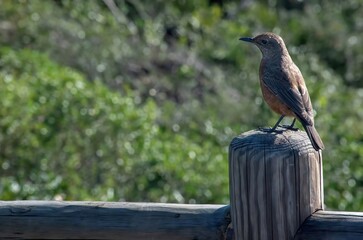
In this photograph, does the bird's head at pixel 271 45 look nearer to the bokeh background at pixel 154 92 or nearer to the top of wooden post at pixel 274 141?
the bokeh background at pixel 154 92

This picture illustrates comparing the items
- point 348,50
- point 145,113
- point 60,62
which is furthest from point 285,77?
point 348,50

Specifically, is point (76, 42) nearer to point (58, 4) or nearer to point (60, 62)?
point (60, 62)

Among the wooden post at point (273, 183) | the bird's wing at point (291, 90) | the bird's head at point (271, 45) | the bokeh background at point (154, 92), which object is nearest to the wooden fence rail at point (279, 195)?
the wooden post at point (273, 183)

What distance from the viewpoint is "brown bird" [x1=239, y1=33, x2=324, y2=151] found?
5077 mm

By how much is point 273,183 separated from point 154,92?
6.47 m

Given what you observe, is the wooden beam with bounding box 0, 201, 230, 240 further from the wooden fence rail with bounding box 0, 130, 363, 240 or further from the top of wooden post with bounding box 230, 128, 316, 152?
the top of wooden post with bounding box 230, 128, 316, 152

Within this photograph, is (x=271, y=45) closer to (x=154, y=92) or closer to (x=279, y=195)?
(x=279, y=195)

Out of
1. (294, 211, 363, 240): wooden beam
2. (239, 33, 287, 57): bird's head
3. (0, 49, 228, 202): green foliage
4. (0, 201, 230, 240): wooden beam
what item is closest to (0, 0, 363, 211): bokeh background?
(0, 49, 228, 202): green foliage

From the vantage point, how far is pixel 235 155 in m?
3.39

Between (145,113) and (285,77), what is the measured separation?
328cm

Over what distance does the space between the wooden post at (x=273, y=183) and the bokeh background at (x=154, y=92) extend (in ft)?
12.0

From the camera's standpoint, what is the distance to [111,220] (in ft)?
12.5

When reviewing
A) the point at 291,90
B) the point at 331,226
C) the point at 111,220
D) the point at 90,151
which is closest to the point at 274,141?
the point at 331,226

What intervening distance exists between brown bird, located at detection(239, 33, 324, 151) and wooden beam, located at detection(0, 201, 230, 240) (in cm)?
121
